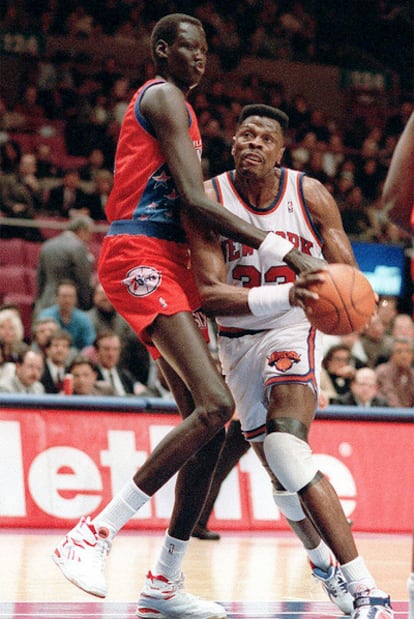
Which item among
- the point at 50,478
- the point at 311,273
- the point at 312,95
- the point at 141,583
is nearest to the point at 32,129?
the point at 312,95

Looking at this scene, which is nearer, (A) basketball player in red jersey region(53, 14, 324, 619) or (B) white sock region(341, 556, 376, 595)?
(B) white sock region(341, 556, 376, 595)

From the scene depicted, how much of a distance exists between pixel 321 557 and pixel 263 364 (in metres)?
0.94

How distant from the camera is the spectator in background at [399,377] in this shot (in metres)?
11.0

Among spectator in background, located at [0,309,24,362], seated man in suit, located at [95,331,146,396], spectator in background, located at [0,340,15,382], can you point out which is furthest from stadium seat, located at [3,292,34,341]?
spectator in background, located at [0,340,15,382]

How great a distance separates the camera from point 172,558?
4.70m

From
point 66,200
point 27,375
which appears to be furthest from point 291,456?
point 66,200

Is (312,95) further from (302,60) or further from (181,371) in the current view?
(181,371)

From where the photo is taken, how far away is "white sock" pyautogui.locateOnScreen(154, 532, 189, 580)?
15.4 feet

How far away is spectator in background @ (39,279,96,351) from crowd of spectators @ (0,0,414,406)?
0.01 meters

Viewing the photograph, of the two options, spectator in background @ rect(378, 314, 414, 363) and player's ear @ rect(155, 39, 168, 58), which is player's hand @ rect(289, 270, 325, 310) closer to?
player's ear @ rect(155, 39, 168, 58)

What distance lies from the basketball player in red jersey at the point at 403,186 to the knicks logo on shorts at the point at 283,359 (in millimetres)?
1662

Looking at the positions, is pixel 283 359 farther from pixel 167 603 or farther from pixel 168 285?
pixel 167 603

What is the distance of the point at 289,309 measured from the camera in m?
4.61

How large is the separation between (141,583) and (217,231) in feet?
7.06
